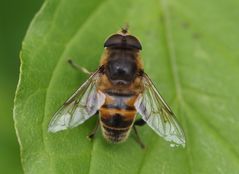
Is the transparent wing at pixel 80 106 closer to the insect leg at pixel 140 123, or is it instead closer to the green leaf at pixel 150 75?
the green leaf at pixel 150 75

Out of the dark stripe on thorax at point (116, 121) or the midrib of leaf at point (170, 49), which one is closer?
the dark stripe on thorax at point (116, 121)

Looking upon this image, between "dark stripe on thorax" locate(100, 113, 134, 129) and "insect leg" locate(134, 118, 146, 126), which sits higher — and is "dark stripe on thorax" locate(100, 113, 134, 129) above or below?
above

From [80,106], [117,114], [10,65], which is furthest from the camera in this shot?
[10,65]

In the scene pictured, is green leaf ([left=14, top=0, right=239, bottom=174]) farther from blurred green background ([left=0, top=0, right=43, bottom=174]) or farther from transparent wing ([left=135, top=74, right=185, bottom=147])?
blurred green background ([left=0, top=0, right=43, bottom=174])

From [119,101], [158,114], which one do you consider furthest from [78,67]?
[158,114]

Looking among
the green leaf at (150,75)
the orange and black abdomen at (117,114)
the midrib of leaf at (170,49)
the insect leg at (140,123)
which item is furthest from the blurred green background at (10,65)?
the orange and black abdomen at (117,114)

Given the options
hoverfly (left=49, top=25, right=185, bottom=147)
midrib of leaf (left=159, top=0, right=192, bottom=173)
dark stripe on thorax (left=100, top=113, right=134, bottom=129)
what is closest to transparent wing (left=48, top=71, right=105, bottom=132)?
hoverfly (left=49, top=25, right=185, bottom=147)

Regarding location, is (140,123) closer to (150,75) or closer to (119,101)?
(119,101)
